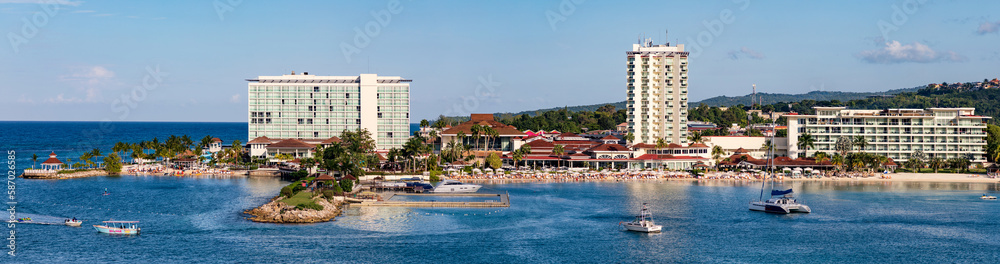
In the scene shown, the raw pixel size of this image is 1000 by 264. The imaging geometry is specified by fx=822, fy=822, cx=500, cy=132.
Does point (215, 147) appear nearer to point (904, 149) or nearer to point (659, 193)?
point (659, 193)

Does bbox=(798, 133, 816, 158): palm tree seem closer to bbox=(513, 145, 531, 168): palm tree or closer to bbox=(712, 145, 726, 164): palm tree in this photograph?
bbox=(712, 145, 726, 164): palm tree

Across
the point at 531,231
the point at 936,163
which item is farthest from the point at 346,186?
the point at 936,163

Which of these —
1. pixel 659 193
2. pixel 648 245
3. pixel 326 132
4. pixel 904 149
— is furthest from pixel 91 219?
pixel 904 149

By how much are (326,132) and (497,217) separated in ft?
260

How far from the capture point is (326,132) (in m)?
146

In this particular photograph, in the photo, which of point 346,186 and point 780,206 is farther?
point 346,186

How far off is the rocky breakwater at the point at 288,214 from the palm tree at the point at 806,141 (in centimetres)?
8650

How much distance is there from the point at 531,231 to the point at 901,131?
96069 mm

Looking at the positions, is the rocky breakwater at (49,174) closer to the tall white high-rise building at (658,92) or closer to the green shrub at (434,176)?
the green shrub at (434,176)

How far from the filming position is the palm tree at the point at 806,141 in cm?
13238

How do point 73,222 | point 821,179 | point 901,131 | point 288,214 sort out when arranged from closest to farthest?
point 73,222, point 288,214, point 821,179, point 901,131

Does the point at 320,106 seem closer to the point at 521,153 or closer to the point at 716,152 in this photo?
the point at 521,153

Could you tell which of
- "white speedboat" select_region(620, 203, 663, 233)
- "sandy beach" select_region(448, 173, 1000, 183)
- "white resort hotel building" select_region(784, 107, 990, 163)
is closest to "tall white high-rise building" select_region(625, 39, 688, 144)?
"white resort hotel building" select_region(784, 107, 990, 163)

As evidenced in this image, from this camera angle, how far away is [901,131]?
13625 centimetres
